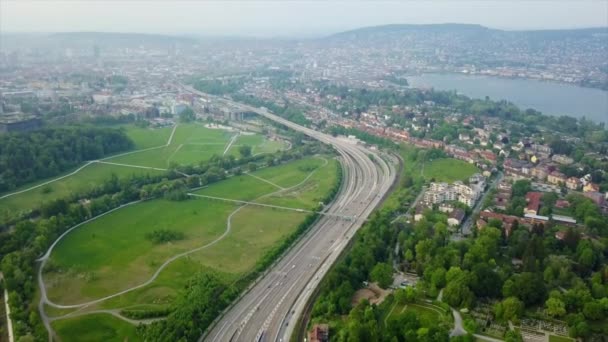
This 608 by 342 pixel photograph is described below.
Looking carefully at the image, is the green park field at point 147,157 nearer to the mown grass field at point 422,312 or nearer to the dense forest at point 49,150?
the dense forest at point 49,150

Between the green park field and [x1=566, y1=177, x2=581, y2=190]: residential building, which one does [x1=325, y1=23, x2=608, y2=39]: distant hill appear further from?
[x1=566, y1=177, x2=581, y2=190]: residential building

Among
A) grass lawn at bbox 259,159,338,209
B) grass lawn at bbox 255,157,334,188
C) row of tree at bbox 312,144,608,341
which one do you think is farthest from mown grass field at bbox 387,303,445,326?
grass lawn at bbox 255,157,334,188

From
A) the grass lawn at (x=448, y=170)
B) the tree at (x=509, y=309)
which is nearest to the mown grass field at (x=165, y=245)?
the grass lawn at (x=448, y=170)

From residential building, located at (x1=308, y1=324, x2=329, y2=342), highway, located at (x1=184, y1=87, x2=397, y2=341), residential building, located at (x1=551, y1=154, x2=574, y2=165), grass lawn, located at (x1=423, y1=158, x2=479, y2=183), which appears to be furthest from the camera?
residential building, located at (x1=551, y1=154, x2=574, y2=165)

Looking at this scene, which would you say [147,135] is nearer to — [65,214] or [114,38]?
[65,214]

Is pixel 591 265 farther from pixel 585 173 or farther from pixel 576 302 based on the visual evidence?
pixel 585 173

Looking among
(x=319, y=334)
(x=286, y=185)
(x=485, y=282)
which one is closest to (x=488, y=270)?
(x=485, y=282)
